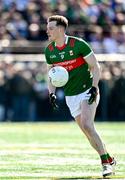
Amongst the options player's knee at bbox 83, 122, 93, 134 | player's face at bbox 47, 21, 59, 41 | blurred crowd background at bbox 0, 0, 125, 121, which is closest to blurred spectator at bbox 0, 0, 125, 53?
blurred crowd background at bbox 0, 0, 125, 121

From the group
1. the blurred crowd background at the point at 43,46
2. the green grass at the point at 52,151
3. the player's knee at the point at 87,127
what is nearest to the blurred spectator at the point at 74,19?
the blurred crowd background at the point at 43,46

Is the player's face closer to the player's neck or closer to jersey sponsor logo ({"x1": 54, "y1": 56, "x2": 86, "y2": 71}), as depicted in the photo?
the player's neck

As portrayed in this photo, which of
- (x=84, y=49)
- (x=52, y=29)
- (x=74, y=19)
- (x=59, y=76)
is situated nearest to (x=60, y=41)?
(x=52, y=29)

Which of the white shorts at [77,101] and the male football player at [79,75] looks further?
the white shorts at [77,101]

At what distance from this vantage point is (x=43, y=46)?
2378 centimetres

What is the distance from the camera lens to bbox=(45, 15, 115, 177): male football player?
33.3 feet

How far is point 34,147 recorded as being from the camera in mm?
15047

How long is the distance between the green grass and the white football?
119 centimetres

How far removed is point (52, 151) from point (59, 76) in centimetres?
393

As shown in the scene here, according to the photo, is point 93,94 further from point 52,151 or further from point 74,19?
point 74,19

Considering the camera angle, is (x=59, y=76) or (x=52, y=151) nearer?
(x=59, y=76)

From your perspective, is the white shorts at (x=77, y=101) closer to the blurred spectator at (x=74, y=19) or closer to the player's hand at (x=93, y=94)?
the player's hand at (x=93, y=94)

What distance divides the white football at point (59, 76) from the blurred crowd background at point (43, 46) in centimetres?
1141

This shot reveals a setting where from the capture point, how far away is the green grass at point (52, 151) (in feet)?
34.4
